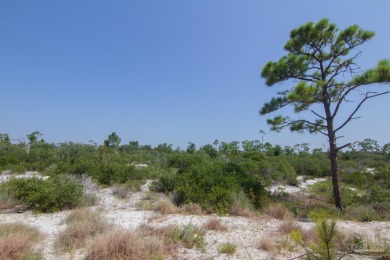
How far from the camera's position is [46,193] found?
8.25 meters

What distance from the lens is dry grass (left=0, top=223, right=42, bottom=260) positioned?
445cm

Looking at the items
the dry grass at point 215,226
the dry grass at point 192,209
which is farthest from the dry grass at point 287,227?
the dry grass at point 192,209

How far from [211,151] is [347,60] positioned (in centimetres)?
3171

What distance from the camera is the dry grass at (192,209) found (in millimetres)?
8069

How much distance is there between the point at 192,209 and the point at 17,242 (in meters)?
4.65

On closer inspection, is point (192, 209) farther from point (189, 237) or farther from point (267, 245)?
point (267, 245)

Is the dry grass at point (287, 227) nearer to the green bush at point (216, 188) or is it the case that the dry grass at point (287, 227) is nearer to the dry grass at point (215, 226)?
the dry grass at point (215, 226)

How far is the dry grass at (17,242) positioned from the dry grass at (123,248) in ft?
3.09

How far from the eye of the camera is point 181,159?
20.3 meters

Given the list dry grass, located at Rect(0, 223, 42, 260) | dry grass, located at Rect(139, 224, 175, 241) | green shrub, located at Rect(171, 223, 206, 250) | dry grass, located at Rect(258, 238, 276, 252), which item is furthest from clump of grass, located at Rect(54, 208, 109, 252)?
dry grass, located at Rect(258, 238, 276, 252)

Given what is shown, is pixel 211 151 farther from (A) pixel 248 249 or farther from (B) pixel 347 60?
(A) pixel 248 249

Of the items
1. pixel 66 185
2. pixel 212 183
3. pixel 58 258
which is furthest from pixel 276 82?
pixel 58 258

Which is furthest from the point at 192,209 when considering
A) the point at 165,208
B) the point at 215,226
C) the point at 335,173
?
the point at 335,173

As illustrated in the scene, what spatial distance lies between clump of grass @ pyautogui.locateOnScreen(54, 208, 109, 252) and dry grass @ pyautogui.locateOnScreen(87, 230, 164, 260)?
599 millimetres
